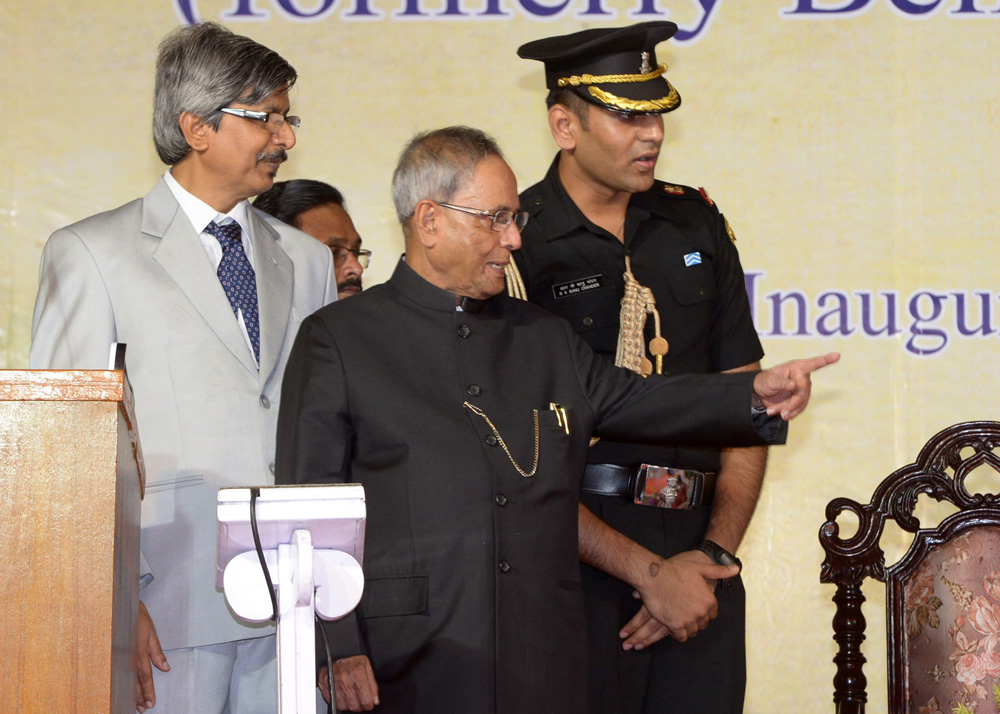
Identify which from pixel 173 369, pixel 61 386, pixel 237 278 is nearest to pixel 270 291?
pixel 237 278

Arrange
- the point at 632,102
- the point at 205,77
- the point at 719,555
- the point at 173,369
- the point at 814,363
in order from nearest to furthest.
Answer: the point at 814,363
the point at 173,369
the point at 205,77
the point at 719,555
the point at 632,102

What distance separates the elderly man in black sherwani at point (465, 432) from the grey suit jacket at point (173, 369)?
0.15 m

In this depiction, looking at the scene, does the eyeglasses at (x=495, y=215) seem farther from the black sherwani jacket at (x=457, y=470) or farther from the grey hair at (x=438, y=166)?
the black sherwani jacket at (x=457, y=470)

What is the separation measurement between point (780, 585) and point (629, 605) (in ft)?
4.54

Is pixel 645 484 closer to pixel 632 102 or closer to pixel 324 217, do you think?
pixel 632 102

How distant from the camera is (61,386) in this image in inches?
43.2

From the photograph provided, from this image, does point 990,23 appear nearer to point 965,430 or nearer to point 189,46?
point 965,430

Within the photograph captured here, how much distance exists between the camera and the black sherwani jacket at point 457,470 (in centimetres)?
211

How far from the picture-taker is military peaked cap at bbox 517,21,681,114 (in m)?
2.69

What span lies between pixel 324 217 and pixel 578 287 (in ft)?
3.53

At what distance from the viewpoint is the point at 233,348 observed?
2314 mm

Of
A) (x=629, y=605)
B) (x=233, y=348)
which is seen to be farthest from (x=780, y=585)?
(x=233, y=348)

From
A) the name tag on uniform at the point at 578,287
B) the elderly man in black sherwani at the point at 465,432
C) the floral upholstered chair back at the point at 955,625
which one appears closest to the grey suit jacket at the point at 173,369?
the elderly man in black sherwani at the point at 465,432

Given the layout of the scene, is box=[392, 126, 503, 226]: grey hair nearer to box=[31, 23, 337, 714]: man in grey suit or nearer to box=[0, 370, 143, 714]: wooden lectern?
box=[31, 23, 337, 714]: man in grey suit
